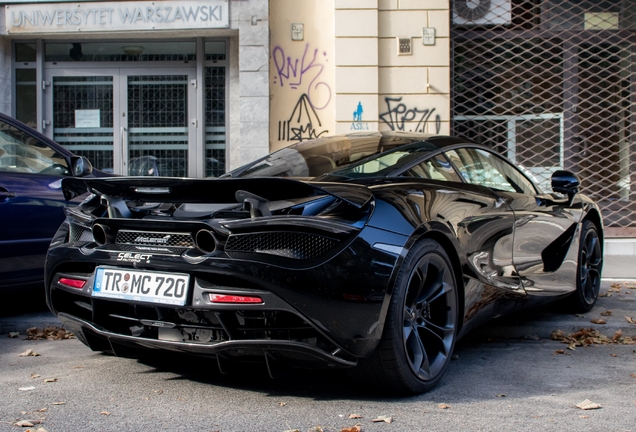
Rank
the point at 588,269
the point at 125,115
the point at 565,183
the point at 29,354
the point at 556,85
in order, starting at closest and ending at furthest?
the point at 29,354 → the point at 565,183 → the point at 588,269 → the point at 556,85 → the point at 125,115

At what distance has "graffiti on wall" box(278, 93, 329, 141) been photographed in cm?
1071

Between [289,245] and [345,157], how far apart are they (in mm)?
1117

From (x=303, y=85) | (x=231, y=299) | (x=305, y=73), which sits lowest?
(x=231, y=299)

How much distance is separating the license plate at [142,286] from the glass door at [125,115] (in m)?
8.02

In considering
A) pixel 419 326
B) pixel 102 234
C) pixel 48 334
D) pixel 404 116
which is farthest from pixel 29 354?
pixel 404 116

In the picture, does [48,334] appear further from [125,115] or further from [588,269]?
[125,115]

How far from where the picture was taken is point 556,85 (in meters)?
10.9

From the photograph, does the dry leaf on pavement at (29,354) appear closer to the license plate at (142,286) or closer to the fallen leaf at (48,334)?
the fallen leaf at (48,334)

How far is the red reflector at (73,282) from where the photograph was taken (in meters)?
3.42

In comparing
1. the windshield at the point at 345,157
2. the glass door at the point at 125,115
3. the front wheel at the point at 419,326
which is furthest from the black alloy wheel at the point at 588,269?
the glass door at the point at 125,115

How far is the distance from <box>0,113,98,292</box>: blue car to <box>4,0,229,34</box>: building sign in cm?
544

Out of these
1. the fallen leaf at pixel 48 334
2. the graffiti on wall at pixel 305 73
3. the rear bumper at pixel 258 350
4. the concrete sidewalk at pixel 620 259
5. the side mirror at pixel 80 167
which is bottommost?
the fallen leaf at pixel 48 334

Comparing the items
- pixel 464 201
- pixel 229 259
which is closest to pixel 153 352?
pixel 229 259

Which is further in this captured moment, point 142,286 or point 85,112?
point 85,112
